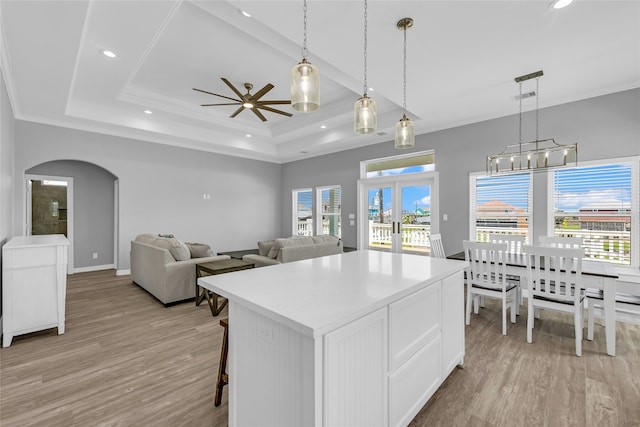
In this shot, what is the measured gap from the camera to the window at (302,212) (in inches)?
308

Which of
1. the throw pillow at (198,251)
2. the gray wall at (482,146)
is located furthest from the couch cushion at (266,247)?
the gray wall at (482,146)

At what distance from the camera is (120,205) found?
220 inches

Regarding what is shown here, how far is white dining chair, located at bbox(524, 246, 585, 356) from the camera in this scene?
8.29ft

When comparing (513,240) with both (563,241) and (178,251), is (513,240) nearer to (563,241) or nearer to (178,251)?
(563,241)

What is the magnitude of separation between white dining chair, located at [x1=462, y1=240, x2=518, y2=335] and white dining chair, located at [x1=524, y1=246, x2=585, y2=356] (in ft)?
0.78

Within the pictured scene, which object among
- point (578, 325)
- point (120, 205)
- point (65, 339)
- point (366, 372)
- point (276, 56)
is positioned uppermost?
point (276, 56)

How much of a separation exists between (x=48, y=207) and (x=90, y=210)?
689 millimetres

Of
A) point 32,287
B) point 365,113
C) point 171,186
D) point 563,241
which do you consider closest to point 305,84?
point 365,113

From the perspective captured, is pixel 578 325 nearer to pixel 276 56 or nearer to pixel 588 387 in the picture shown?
pixel 588 387

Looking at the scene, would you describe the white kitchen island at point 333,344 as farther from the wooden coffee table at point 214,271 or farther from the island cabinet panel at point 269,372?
the wooden coffee table at point 214,271

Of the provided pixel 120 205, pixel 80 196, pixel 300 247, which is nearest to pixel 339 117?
pixel 300 247

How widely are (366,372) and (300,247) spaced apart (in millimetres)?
3090

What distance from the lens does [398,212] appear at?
598 centimetres

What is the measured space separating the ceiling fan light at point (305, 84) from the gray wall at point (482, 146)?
4.12 metres
